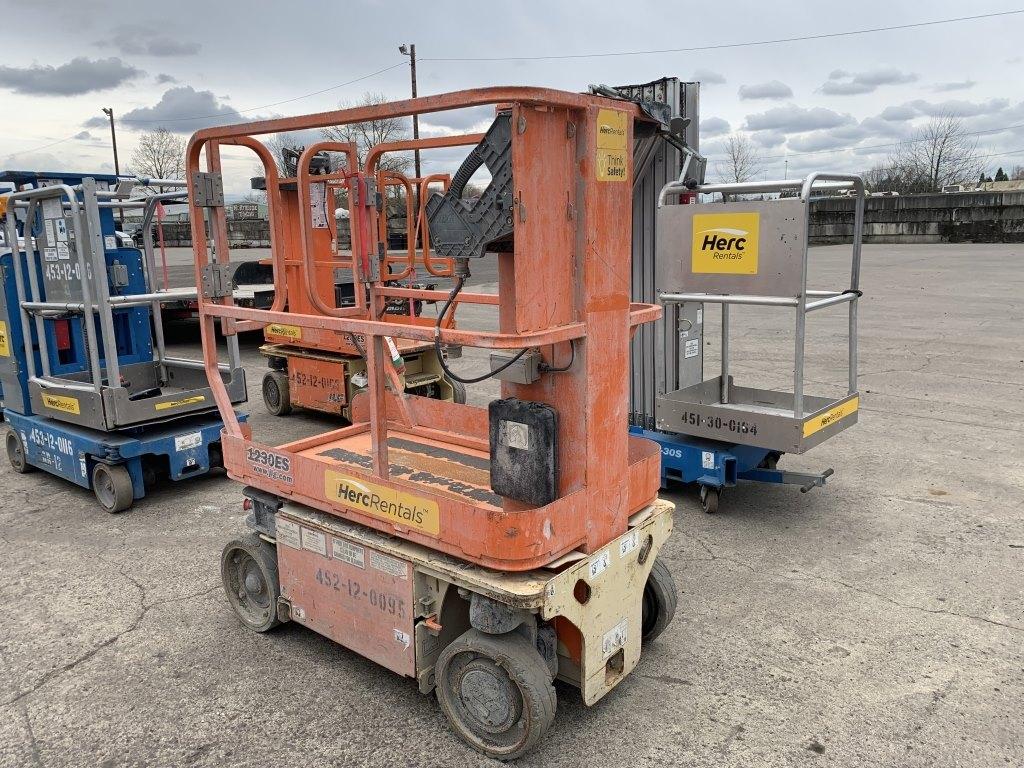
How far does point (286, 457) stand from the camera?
3678 millimetres

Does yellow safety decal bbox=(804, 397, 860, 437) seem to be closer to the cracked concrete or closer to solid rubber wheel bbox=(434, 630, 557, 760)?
the cracked concrete

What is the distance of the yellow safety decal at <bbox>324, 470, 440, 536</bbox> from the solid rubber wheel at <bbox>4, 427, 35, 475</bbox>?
14.9 feet

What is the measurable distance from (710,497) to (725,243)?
1772mm

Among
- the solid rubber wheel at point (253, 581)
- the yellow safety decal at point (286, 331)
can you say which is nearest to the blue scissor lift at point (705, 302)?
the solid rubber wheel at point (253, 581)

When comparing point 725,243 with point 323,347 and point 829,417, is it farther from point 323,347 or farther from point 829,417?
point 323,347

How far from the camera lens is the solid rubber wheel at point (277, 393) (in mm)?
8719

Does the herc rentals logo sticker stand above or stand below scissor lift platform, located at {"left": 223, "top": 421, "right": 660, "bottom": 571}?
above

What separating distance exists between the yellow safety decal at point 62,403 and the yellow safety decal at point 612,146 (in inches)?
189

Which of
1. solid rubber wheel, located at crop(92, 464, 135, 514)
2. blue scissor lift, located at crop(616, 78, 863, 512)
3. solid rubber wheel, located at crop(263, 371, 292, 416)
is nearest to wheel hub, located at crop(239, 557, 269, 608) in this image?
solid rubber wheel, located at crop(92, 464, 135, 514)

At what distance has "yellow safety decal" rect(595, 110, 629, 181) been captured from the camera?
2.86m

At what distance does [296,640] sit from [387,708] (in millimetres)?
845

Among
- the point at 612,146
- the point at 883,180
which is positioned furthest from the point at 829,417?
the point at 883,180

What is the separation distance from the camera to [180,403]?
601 cm

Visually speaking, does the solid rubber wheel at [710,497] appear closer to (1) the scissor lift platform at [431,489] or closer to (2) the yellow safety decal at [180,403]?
(1) the scissor lift platform at [431,489]
